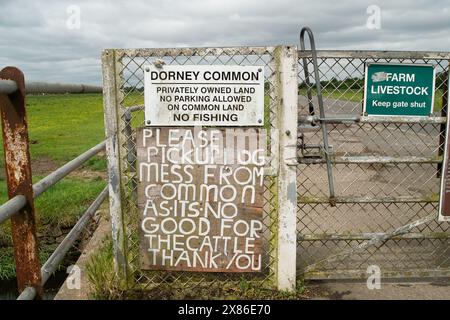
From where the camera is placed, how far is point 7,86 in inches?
94.3

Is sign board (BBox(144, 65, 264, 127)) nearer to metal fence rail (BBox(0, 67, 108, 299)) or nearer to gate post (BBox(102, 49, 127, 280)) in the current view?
gate post (BBox(102, 49, 127, 280))

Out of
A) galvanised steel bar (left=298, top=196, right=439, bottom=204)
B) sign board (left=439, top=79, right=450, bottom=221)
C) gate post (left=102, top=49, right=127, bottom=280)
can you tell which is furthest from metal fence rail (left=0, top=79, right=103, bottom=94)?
sign board (left=439, top=79, right=450, bottom=221)

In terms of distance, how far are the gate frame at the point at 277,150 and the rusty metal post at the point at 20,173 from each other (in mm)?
1043

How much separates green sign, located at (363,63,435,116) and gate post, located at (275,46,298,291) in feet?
2.19

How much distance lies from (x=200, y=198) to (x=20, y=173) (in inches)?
59.6

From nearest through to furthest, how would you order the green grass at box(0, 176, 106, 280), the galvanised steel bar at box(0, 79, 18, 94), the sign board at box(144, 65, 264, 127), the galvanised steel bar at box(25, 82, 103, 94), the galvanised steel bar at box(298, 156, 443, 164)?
1. the galvanised steel bar at box(0, 79, 18, 94)
2. the galvanised steel bar at box(25, 82, 103, 94)
3. the sign board at box(144, 65, 264, 127)
4. the galvanised steel bar at box(298, 156, 443, 164)
5. the green grass at box(0, 176, 106, 280)

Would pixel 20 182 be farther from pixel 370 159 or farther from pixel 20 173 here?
pixel 370 159

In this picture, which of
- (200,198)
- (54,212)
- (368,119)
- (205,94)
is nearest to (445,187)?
(368,119)

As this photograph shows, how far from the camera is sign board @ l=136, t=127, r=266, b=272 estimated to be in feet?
11.9

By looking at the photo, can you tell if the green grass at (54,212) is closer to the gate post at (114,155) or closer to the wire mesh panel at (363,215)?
the gate post at (114,155)

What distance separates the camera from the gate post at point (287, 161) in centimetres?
352

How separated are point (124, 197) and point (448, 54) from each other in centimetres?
297

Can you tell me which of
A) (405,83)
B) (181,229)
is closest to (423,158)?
(405,83)
